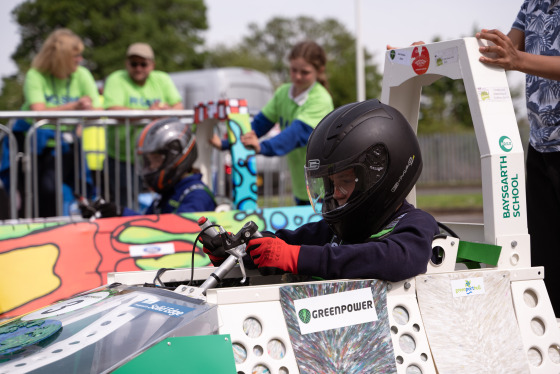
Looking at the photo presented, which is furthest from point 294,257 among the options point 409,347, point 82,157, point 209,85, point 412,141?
point 209,85

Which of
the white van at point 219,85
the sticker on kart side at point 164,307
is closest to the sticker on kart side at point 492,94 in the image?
the sticker on kart side at point 164,307

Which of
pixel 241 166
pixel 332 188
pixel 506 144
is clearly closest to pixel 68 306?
pixel 332 188

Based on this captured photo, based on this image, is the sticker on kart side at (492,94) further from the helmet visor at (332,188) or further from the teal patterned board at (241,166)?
the teal patterned board at (241,166)

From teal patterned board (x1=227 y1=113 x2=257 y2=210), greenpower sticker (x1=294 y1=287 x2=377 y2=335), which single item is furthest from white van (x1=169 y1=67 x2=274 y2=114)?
greenpower sticker (x1=294 y1=287 x2=377 y2=335)

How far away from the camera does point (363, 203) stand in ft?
9.64

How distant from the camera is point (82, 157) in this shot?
777 centimetres

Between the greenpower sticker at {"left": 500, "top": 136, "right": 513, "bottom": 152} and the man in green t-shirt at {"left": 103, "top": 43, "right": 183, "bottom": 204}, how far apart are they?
5.40 metres

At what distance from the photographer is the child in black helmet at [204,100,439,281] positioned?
2.69m

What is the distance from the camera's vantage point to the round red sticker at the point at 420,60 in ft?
11.0

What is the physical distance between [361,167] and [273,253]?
1.79 ft

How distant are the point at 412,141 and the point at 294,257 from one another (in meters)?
0.80

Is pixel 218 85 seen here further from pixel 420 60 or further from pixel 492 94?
A: pixel 492 94

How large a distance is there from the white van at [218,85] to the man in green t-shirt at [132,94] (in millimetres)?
8609

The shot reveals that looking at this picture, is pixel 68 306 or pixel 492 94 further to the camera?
pixel 492 94
